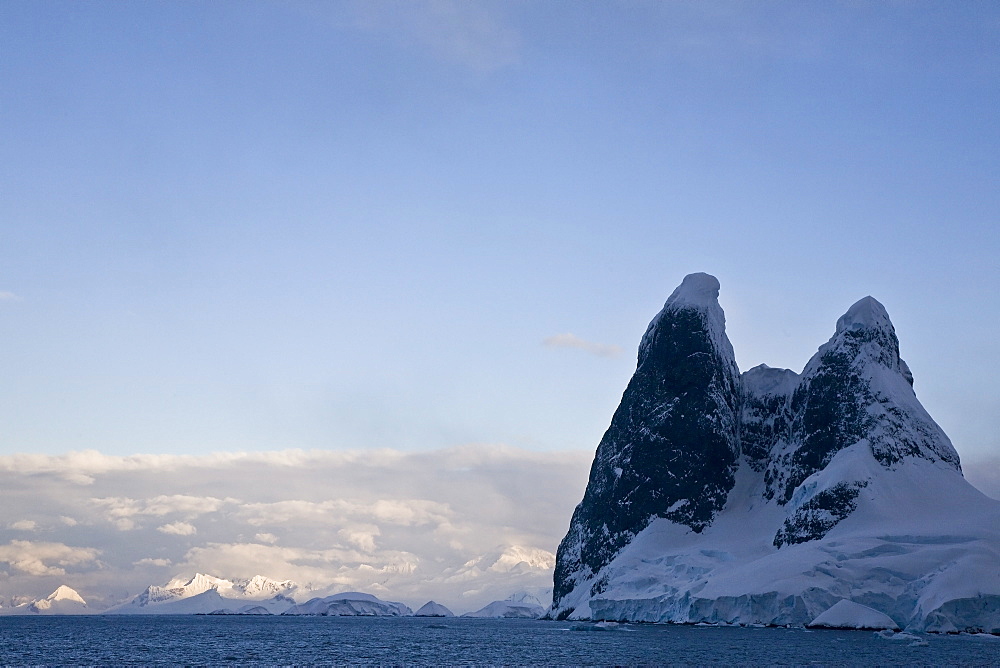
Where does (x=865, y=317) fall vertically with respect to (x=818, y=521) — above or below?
above

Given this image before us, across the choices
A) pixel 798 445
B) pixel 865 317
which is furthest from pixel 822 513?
pixel 865 317

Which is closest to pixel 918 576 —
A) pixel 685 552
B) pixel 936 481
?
pixel 936 481

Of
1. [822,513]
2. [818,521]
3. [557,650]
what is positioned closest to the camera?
[557,650]

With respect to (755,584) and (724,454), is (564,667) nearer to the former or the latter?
(755,584)

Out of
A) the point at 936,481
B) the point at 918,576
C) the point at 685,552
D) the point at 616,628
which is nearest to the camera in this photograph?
the point at 918,576

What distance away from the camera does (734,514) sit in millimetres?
192625

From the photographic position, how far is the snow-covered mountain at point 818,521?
131 meters

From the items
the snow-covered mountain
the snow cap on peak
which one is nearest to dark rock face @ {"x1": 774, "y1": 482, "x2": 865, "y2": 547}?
the snow-covered mountain

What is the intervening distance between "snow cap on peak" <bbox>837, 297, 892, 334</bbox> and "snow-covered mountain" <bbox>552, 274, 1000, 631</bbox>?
275 mm

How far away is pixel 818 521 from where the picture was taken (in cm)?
15662

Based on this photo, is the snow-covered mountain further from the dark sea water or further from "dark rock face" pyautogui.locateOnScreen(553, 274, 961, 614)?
the dark sea water

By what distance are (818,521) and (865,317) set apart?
166 feet

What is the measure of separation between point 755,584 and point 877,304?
7981cm

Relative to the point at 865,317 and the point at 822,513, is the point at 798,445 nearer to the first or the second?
the point at 865,317
